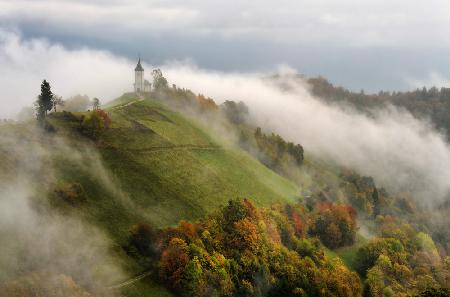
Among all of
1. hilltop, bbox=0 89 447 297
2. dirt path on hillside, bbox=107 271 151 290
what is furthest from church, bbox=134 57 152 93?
dirt path on hillside, bbox=107 271 151 290

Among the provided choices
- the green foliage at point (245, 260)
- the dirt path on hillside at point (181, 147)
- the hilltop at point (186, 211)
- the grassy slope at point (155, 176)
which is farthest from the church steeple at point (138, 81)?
the green foliage at point (245, 260)

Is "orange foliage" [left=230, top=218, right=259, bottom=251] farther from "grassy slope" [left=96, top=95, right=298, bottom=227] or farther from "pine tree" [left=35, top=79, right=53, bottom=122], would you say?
"pine tree" [left=35, top=79, right=53, bottom=122]

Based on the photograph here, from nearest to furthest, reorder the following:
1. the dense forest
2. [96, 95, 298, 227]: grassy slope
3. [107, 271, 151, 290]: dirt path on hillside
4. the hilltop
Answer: [107, 271, 151, 290]: dirt path on hillside → the dense forest → the hilltop → [96, 95, 298, 227]: grassy slope

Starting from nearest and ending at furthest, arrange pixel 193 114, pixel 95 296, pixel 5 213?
pixel 95 296 < pixel 5 213 < pixel 193 114

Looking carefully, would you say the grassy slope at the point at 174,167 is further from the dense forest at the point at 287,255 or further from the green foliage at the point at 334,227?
the green foliage at the point at 334,227

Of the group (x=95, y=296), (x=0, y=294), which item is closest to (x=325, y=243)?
(x=95, y=296)

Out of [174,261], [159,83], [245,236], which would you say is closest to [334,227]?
[245,236]

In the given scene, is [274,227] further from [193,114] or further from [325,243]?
[193,114]

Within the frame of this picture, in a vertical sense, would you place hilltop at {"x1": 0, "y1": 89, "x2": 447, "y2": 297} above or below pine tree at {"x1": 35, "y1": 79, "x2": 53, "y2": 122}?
below

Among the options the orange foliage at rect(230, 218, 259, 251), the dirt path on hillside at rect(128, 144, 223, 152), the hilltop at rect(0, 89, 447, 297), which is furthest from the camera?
the dirt path on hillside at rect(128, 144, 223, 152)
